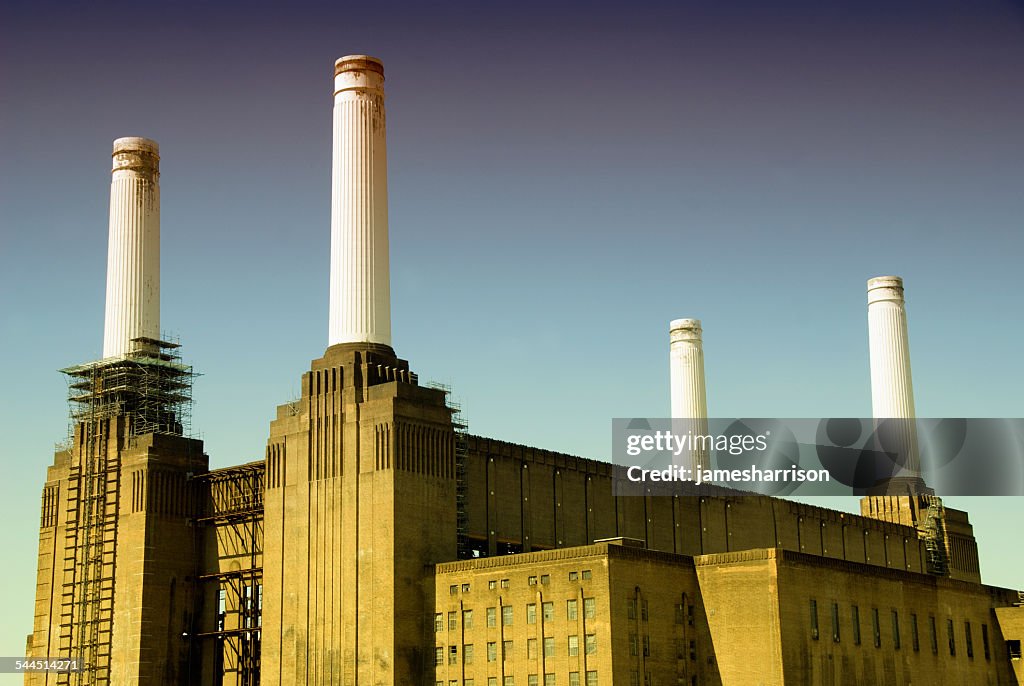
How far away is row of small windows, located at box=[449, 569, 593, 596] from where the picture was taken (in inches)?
2985

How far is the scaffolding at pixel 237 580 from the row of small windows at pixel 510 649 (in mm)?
15547

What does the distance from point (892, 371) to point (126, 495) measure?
222 ft

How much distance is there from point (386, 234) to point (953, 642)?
4459 cm

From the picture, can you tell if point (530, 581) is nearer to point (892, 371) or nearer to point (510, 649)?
point (510, 649)

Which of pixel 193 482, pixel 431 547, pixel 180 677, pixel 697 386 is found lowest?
pixel 180 677

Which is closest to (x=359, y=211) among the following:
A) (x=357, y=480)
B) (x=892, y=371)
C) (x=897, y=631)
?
(x=357, y=480)

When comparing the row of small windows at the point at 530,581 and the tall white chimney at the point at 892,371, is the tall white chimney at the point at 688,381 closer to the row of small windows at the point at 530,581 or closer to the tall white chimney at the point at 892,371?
the tall white chimney at the point at 892,371

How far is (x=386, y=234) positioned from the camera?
89.1 m

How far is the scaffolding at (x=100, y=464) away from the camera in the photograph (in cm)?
9494

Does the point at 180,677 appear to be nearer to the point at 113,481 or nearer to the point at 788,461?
the point at 113,481

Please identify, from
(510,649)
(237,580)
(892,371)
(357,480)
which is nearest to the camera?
(510,649)

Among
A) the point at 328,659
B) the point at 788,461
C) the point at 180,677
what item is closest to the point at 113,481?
the point at 180,677

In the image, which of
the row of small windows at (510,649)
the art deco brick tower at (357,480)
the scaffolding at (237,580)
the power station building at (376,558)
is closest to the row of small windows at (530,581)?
the power station building at (376,558)

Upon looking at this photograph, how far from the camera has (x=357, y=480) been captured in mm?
82625
